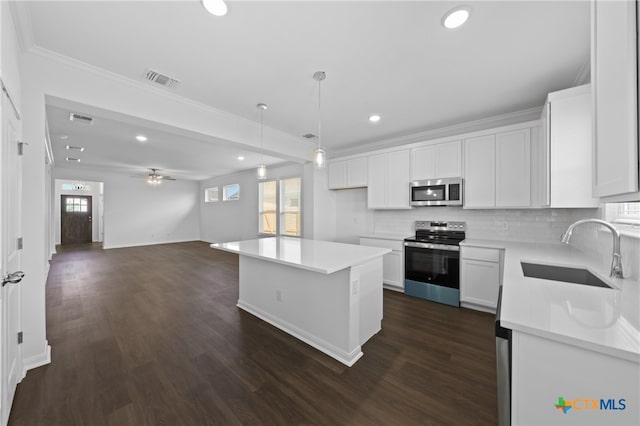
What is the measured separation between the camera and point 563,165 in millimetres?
2281

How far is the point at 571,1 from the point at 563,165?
1386mm

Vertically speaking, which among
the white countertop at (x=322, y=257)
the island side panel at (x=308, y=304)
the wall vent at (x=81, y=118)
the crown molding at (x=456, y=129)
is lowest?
the island side panel at (x=308, y=304)

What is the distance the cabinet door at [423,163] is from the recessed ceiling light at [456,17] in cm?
208

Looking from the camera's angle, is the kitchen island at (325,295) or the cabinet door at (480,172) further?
the cabinet door at (480,172)

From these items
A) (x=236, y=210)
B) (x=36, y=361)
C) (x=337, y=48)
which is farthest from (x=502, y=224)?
(x=236, y=210)

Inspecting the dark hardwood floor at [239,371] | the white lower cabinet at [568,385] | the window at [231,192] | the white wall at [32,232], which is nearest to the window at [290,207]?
the window at [231,192]

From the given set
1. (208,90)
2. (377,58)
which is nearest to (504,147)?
(377,58)

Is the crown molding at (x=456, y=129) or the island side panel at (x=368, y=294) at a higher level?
the crown molding at (x=456, y=129)

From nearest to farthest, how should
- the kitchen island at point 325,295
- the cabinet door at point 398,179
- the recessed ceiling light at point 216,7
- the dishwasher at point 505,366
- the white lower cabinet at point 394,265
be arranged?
the dishwasher at point 505,366
the recessed ceiling light at point 216,7
the kitchen island at point 325,295
the white lower cabinet at point 394,265
the cabinet door at point 398,179

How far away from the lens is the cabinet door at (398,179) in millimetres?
3893

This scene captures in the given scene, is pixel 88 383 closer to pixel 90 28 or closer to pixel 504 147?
pixel 90 28

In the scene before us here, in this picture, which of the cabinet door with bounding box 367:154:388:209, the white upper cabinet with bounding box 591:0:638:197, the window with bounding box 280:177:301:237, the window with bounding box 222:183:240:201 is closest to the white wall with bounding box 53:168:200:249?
the window with bounding box 222:183:240:201

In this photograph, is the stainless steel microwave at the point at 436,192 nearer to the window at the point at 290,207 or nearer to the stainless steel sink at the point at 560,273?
the stainless steel sink at the point at 560,273

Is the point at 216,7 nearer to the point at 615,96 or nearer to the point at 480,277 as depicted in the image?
the point at 615,96
